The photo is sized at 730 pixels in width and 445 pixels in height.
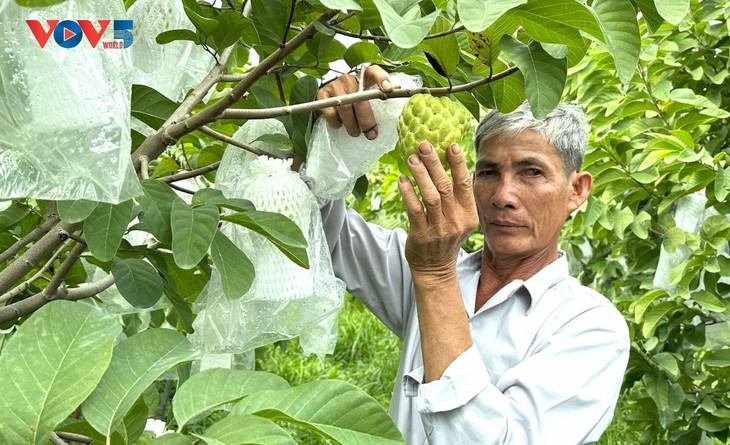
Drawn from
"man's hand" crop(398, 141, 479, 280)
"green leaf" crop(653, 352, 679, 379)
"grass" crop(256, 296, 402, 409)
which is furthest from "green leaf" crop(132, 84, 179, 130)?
"grass" crop(256, 296, 402, 409)

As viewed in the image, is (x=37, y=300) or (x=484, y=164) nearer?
(x=37, y=300)

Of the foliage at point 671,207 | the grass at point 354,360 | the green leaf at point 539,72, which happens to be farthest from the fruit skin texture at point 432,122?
the grass at point 354,360

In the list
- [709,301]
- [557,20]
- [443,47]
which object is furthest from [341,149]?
[709,301]

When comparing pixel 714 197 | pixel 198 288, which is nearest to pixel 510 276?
pixel 198 288

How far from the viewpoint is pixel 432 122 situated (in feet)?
3.68

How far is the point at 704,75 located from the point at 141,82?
188 centimetres

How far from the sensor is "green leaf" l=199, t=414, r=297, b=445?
0.68 metres

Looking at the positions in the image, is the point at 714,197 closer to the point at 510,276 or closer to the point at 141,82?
the point at 510,276

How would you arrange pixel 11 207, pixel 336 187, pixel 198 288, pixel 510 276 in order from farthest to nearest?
pixel 510 276 → pixel 198 288 → pixel 11 207 → pixel 336 187

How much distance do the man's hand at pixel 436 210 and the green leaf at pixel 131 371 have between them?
457 mm

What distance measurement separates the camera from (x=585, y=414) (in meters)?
1.51

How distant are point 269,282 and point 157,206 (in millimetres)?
216

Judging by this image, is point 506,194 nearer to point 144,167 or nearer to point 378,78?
point 378,78

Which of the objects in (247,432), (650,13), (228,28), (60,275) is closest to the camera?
(247,432)
